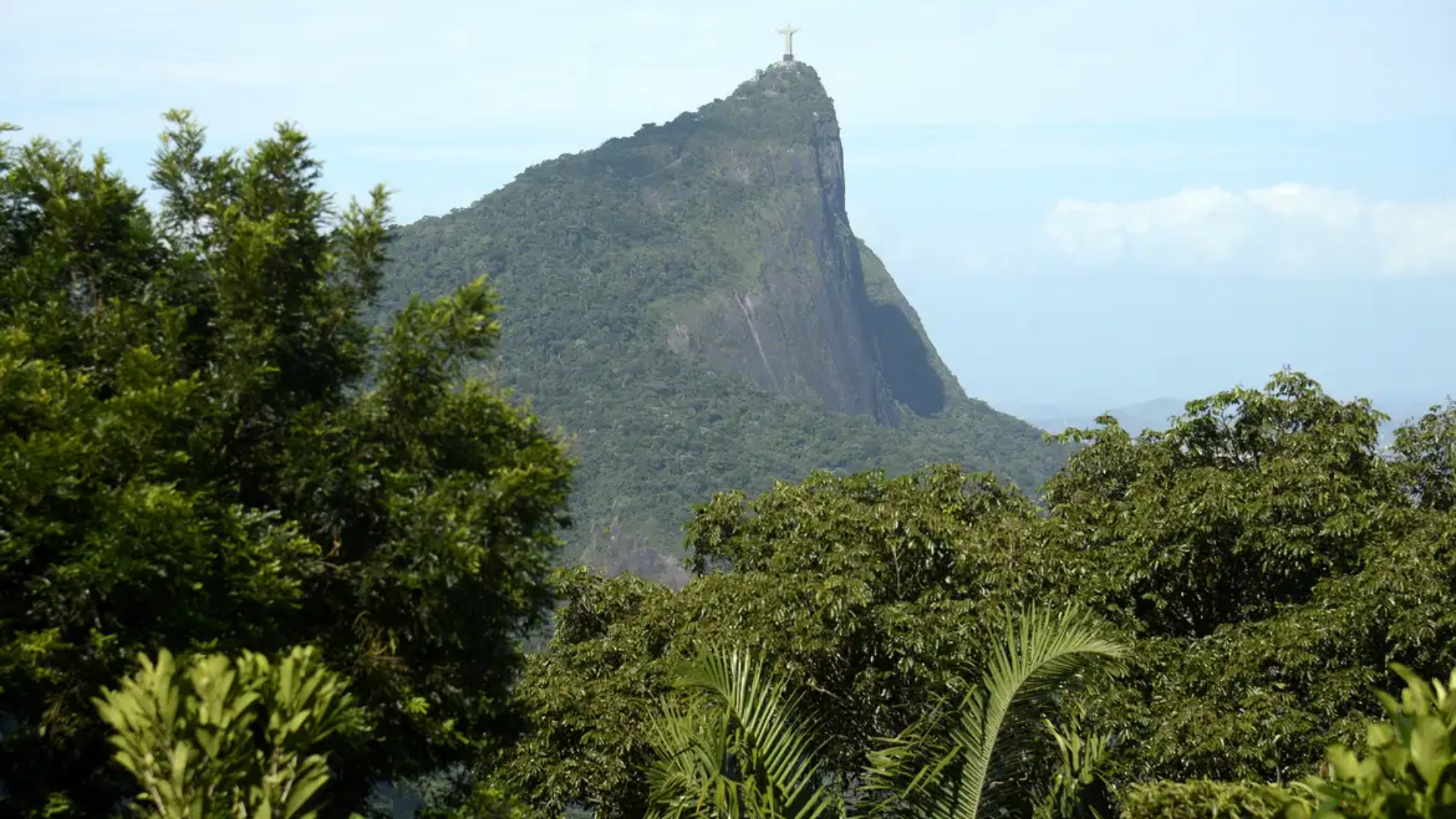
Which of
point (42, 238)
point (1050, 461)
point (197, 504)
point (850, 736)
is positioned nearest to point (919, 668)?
point (850, 736)

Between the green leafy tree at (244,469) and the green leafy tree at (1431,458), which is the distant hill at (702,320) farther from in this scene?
the green leafy tree at (244,469)

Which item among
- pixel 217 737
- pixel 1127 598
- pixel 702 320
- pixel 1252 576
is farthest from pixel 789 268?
pixel 217 737

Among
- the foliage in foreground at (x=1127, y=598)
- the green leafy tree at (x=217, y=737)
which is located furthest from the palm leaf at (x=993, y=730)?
the foliage in foreground at (x=1127, y=598)

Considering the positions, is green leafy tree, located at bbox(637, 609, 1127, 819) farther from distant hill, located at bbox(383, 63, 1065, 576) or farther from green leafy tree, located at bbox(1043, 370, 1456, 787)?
distant hill, located at bbox(383, 63, 1065, 576)

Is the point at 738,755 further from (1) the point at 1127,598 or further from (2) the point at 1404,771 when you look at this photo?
(1) the point at 1127,598

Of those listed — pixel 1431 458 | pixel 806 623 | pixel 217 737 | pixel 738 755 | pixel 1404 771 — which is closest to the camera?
pixel 1404 771

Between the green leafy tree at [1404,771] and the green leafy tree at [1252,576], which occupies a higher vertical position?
the green leafy tree at [1404,771]
